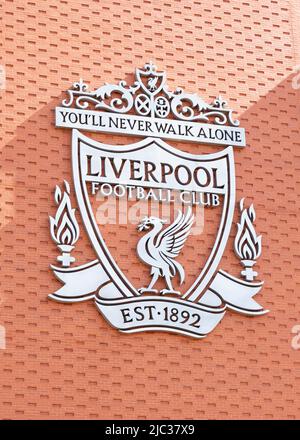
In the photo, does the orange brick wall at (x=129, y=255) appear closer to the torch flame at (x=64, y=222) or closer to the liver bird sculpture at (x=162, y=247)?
the torch flame at (x=64, y=222)

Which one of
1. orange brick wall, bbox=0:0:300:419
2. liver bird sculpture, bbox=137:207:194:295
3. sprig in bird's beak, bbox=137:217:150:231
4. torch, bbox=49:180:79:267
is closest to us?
orange brick wall, bbox=0:0:300:419

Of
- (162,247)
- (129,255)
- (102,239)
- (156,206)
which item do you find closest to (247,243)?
(162,247)

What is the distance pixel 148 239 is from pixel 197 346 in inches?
67.4

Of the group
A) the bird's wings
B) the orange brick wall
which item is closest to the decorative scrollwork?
the orange brick wall

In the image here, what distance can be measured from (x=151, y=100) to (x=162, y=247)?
237 cm

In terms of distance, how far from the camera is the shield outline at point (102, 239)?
17.9m

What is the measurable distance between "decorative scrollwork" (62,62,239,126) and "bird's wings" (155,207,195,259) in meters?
1.68

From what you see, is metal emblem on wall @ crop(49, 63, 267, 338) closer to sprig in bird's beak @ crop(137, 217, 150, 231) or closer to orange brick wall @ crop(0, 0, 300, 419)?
sprig in bird's beak @ crop(137, 217, 150, 231)

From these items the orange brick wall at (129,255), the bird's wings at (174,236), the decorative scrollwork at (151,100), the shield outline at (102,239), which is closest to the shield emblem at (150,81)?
the decorative scrollwork at (151,100)

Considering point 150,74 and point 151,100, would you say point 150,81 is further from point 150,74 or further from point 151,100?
point 151,100

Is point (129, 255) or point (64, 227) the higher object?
point (64, 227)

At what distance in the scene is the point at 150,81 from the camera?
1912cm

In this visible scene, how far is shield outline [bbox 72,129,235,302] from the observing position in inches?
705

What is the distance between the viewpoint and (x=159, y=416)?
17578mm
